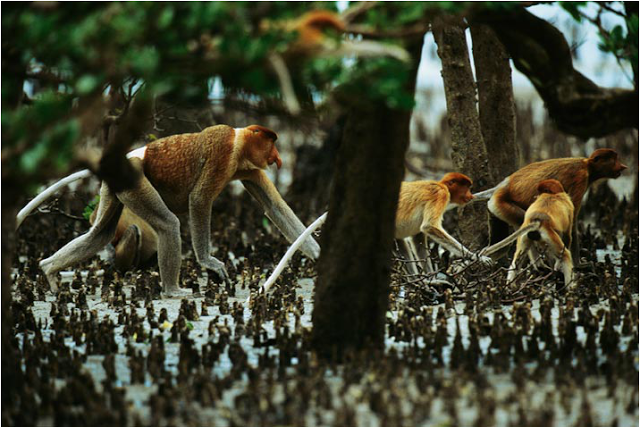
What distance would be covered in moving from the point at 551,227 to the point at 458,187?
1035 millimetres

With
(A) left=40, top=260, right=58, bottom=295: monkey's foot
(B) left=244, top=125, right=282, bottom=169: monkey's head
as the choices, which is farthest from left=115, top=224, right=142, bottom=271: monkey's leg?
(B) left=244, top=125, right=282, bottom=169: monkey's head

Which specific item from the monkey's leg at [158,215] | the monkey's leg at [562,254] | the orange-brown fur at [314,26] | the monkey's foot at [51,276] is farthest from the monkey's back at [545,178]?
the orange-brown fur at [314,26]

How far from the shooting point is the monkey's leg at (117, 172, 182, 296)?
22.9 ft

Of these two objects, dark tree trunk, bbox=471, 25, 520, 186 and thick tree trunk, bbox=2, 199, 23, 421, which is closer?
thick tree trunk, bbox=2, 199, 23, 421

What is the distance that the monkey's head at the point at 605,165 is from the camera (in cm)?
699

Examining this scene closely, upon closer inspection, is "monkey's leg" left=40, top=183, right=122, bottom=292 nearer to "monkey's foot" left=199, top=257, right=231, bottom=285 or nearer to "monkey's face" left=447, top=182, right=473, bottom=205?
"monkey's foot" left=199, top=257, right=231, bottom=285

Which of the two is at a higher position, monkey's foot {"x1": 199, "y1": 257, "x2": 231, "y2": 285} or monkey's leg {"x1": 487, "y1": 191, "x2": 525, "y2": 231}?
monkey's leg {"x1": 487, "y1": 191, "x2": 525, "y2": 231}

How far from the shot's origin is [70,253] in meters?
7.41

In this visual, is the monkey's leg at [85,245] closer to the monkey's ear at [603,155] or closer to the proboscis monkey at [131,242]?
the proboscis monkey at [131,242]

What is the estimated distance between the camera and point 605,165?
276 inches

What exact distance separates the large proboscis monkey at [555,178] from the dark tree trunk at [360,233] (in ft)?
7.42

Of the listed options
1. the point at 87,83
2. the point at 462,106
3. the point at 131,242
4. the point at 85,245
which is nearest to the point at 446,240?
the point at 462,106

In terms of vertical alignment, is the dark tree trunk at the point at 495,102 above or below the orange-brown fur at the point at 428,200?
above

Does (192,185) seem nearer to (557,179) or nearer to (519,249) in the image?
(519,249)
